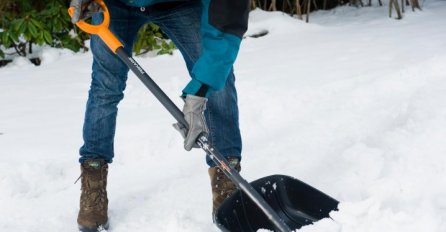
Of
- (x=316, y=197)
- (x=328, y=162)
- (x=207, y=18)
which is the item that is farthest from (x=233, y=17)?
(x=328, y=162)

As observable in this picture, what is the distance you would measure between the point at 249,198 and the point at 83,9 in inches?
30.2

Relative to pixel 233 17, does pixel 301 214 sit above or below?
below

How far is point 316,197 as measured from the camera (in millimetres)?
1866

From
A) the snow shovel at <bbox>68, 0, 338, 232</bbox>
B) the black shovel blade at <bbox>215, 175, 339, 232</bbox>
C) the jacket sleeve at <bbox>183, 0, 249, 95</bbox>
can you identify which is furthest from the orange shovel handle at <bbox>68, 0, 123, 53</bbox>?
the black shovel blade at <bbox>215, 175, 339, 232</bbox>

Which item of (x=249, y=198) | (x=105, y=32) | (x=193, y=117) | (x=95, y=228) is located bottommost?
(x=95, y=228)

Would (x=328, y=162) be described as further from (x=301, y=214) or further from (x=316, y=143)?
(x=301, y=214)

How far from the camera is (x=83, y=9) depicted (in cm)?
180

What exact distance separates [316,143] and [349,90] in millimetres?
650

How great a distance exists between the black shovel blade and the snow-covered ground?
16 cm

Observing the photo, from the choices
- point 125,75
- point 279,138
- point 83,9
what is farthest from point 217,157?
point 279,138

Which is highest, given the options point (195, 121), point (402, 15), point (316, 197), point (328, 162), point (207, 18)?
point (207, 18)

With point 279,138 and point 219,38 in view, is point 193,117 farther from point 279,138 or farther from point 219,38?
point 279,138

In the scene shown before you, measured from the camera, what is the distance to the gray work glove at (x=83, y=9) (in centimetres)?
178

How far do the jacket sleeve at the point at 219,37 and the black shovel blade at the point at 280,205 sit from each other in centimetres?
40
